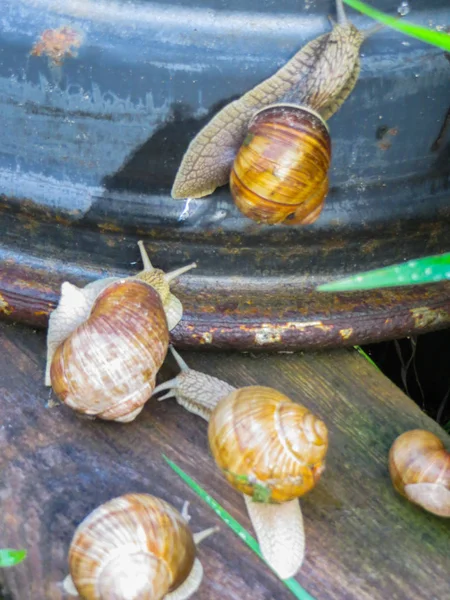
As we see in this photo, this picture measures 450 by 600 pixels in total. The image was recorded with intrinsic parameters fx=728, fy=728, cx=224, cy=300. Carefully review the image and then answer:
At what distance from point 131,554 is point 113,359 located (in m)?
0.30

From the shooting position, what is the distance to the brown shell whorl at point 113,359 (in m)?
1.12

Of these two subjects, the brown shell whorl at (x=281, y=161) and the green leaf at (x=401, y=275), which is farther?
the brown shell whorl at (x=281, y=161)

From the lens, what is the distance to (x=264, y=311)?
135 cm

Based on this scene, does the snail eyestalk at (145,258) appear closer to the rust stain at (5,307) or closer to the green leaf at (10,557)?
the rust stain at (5,307)

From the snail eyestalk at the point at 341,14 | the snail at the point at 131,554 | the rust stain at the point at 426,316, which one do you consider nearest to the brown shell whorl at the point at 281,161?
the snail eyestalk at the point at 341,14

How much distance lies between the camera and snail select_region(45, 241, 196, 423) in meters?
1.12

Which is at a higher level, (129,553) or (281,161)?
(281,161)

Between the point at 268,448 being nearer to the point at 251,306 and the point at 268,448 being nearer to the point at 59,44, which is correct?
the point at 251,306

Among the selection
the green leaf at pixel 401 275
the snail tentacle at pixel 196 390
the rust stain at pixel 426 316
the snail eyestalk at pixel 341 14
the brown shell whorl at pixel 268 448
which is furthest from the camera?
the rust stain at pixel 426 316

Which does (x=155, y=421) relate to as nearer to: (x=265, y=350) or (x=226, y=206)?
(x=265, y=350)

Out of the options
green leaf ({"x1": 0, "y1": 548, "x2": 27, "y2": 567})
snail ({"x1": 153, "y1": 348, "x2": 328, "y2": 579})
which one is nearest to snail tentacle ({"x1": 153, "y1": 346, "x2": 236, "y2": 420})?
snail ({"x1": 153, "y1": 348, "x2": 328, "y2": 579})

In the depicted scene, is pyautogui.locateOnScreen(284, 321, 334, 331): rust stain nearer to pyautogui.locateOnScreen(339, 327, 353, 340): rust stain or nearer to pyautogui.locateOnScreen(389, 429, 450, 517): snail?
pyautogui.locateOnScreen(339, 327, 353, 340): rust stain

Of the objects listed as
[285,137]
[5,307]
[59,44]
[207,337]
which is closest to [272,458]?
[207,337]

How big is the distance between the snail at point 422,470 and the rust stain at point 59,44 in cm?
81
